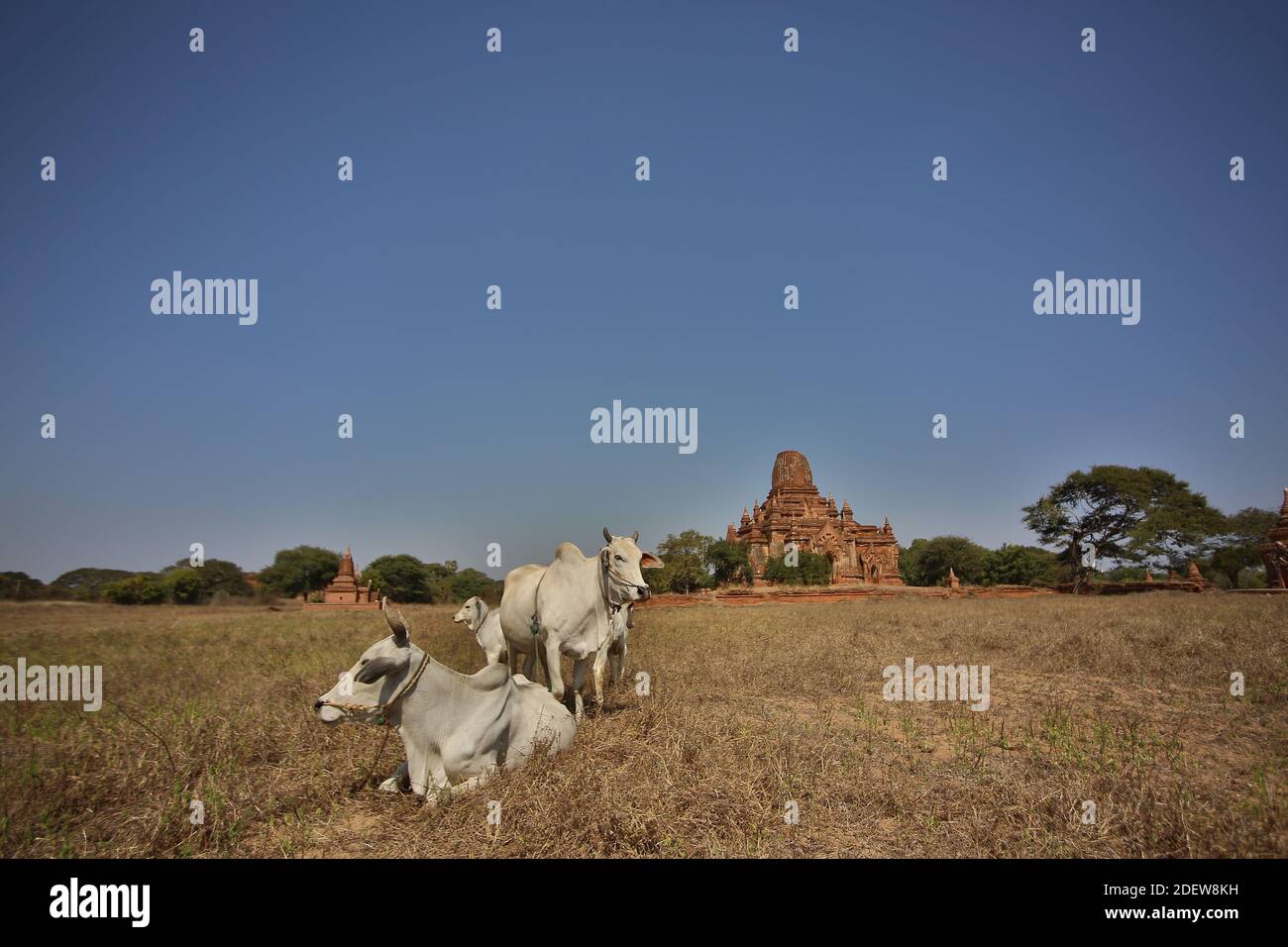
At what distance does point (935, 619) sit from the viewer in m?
16.8

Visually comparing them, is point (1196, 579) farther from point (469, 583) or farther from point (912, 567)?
point (469, 583)

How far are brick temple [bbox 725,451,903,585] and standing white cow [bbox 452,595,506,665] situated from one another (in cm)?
3424

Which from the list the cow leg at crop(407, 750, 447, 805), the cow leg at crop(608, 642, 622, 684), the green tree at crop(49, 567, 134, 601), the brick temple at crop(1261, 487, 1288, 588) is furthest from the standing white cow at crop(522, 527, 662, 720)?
the brick temple at crop(1261, 487, 1288, 588)

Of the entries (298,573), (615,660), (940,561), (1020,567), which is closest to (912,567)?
(940,561)

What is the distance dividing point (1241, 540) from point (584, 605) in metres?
52.3

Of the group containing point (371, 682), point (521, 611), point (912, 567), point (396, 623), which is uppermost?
point (396, 623)

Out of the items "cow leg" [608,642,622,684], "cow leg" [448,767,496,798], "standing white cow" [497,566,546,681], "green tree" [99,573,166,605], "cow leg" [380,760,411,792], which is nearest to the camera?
"cow leg" [448,767,496,798]

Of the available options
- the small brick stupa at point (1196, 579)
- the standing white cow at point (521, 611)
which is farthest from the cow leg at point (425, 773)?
the small brick stupa at point (1196, 579)

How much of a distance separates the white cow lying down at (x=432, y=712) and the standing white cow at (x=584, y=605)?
171 cm

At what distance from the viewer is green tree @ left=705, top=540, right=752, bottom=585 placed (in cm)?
4097

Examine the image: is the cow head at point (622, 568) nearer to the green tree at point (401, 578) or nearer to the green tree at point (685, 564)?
the green tree at point (685, 564)

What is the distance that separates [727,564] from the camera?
1624 inches

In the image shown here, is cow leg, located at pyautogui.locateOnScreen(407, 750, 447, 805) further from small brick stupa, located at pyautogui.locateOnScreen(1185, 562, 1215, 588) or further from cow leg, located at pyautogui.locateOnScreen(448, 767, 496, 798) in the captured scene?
small brick stupa, located at pyautogui.locateOnScreen(1185, 562, 1215, 588)
